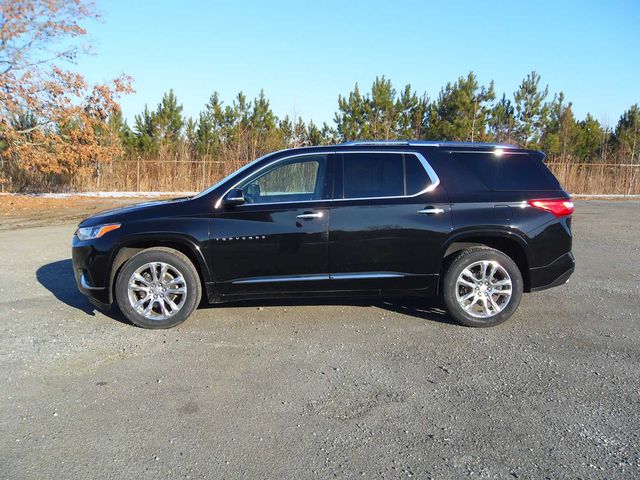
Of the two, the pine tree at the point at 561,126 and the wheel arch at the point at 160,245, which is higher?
the pine tree at the point at 561,126

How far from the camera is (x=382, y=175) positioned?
4883 mm

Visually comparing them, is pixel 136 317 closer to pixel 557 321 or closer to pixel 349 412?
pixel 349 412

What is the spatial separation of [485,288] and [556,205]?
1.13 m

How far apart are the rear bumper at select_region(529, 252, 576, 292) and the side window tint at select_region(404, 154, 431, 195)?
1.42 metres

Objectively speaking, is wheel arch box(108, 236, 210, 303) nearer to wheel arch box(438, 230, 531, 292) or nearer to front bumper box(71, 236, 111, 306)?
front bumper box(71, 236, 111, 306)

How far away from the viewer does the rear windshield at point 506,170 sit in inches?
196

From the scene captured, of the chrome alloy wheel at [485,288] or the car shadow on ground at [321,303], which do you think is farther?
the car shadow on ground at [321,303]

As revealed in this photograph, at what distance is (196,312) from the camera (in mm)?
5277

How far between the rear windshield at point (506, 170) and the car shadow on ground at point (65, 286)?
398 centimetres

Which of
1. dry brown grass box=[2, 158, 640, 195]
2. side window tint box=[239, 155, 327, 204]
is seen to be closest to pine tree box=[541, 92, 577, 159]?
dry brown grass box=[2, 158, 640, 195]

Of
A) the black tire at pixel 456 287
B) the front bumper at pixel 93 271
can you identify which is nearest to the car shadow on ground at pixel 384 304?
the black tire at pixel 456 287

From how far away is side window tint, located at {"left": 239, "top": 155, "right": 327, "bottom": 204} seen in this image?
4879 millimetres

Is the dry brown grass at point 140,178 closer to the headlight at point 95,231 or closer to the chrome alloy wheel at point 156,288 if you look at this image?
the headlight at point 95,231

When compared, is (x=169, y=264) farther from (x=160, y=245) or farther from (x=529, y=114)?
(x=529, y=114)
